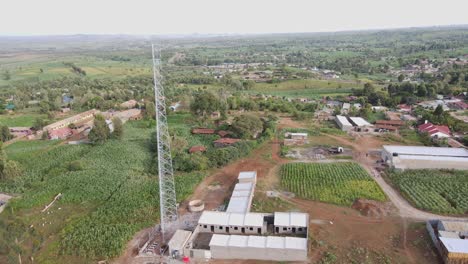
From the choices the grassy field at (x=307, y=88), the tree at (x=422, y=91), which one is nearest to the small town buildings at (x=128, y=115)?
the grassy field at (x=307, y=88)

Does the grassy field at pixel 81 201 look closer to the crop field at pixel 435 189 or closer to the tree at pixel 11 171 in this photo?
the tree at pixel 11 171

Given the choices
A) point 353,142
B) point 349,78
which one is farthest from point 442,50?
point 353,142

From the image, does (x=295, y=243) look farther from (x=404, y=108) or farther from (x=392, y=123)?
(x=404, y=108)

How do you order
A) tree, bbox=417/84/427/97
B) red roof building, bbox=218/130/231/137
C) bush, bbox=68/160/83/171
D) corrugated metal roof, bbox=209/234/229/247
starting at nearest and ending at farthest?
1. corrugated metal roof, bbox=209/234/229/247
2. bush, bbox=68/160/83/171
3. red roof building, bbox=218/130/231/137
4. tree, bbox=417/84/427/97

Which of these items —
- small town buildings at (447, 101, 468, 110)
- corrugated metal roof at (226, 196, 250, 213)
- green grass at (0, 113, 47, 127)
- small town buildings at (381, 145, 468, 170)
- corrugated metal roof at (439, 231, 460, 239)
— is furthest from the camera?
small town buildings at (447, 101, 468, 110)

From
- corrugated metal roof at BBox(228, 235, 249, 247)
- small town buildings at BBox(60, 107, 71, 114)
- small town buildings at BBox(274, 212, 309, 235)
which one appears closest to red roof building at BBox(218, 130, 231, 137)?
small town buildings at BBox(274, 212, 309, 235)

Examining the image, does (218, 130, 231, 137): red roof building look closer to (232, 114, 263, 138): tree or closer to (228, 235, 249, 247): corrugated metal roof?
(232, 114, 263, 138): tree
